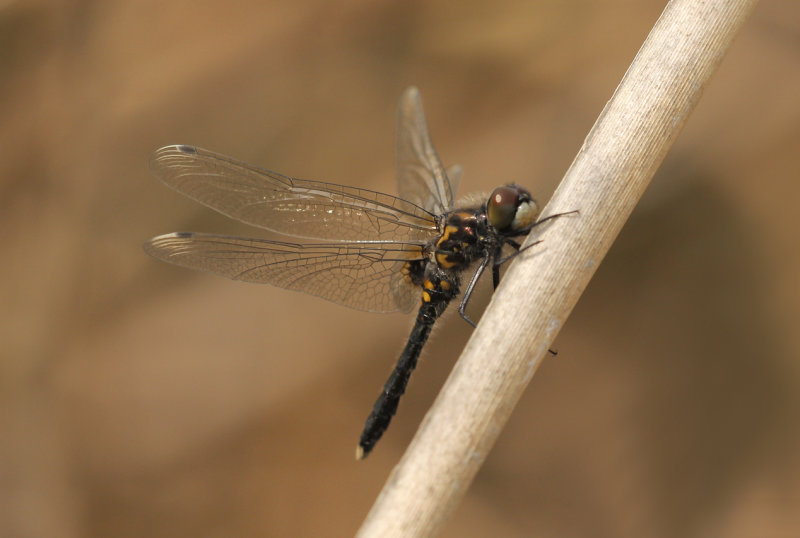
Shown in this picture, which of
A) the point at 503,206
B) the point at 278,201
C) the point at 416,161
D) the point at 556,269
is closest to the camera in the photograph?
the point at 556,269

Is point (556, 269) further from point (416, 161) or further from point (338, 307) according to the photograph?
point (338, 307)

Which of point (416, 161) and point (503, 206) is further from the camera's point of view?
point (416, 161)

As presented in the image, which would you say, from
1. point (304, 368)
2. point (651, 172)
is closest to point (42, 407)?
point (304, 368)

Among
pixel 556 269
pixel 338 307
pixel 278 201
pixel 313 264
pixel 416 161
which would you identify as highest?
pixel 556 269

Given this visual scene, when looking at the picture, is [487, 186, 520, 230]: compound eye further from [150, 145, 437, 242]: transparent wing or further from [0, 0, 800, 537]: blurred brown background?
[0, 0, 800, 537]: blurred brown background

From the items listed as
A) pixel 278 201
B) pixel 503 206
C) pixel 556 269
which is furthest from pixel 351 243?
pixel 556 269

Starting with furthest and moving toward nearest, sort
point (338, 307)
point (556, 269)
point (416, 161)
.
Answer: point (338, 307) → point (416, 161) → point (556, 269)

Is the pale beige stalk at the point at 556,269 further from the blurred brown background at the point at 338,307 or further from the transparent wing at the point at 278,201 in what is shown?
the blurred brown background at the point at 338,307

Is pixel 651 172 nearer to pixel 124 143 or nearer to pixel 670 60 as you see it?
pixel 670 60

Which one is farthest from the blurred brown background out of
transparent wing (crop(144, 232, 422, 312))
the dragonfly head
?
the dragonfly head
